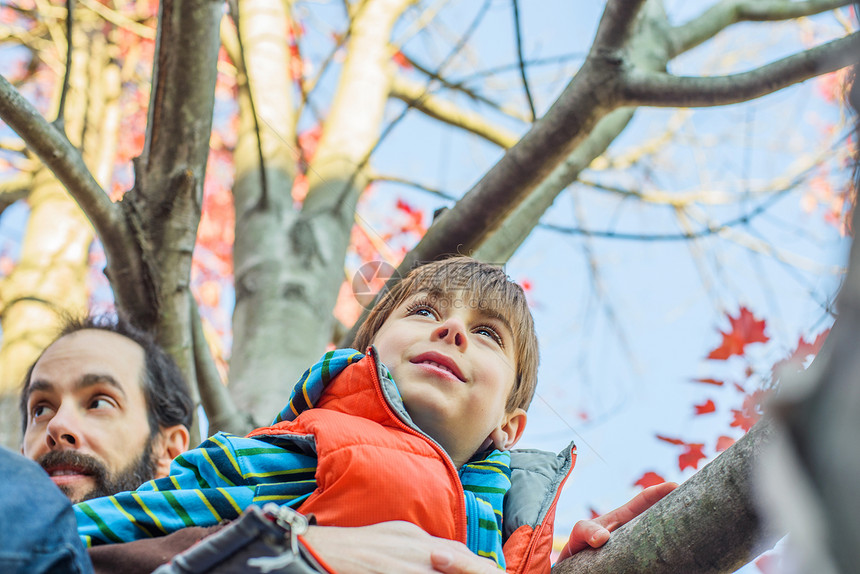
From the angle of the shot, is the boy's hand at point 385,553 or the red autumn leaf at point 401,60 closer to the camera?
the boy's hand at point 385,553

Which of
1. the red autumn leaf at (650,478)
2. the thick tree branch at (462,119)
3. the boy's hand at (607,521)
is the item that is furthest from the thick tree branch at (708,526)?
the thick tree branch at (462,119)

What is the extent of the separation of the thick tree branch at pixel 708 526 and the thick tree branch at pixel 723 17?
6.51ft

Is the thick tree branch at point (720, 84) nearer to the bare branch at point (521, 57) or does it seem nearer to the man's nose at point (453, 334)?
the bare branch at point (521, 57)

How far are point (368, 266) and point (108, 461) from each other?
33.4 inches

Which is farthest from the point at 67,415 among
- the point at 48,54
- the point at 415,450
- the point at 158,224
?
the point at 48,54

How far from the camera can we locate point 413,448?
1274 mm

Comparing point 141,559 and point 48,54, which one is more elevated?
point 48,54

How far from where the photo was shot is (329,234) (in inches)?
121

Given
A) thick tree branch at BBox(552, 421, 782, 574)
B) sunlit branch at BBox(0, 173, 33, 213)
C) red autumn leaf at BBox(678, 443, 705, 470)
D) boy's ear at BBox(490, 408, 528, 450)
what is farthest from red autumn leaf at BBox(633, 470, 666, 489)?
sunlit branch at BBox(0, 173, 33, 213)

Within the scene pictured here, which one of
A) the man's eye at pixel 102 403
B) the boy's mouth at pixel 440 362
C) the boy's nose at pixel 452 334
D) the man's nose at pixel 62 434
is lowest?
the boy's mouth at pixel 440 362

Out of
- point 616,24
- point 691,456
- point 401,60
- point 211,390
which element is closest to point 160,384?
point 211,390

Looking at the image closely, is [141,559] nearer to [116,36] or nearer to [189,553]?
[189,553]

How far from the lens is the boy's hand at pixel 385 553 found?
3.29 feet

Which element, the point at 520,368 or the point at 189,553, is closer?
the point at 189,553
